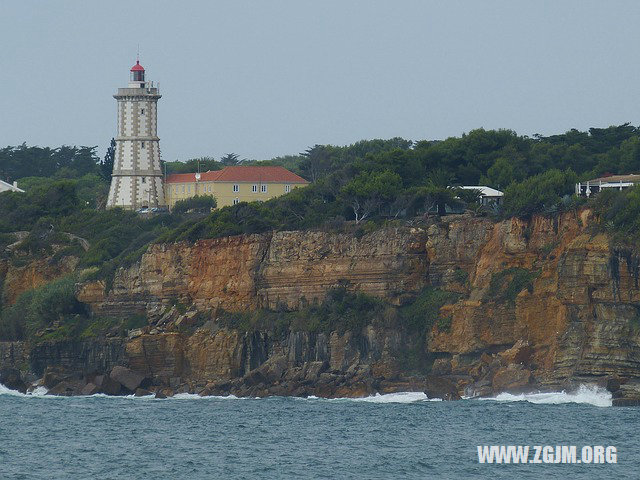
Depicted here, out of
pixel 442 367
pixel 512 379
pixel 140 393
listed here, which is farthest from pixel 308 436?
pixel 140 393

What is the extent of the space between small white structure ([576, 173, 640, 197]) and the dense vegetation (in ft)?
2.13

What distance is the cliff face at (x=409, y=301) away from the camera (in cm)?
7219

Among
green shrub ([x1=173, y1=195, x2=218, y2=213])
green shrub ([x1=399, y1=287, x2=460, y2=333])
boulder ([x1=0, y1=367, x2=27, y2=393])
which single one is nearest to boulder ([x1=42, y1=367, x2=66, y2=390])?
boulder ([x1=0, y1=367, x2=27, y2=393])

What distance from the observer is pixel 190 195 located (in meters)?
108

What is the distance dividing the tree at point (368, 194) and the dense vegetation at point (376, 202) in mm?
48

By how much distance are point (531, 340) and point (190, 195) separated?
3821 cm

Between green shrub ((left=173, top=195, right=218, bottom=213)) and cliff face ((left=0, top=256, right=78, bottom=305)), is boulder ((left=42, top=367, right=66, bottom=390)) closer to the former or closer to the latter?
cliff face ((left=0, top=256, right=78, bottom=305))

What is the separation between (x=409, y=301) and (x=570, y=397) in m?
11.3

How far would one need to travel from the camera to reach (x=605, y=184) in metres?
82.5

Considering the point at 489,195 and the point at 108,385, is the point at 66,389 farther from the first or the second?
the point at 489,195

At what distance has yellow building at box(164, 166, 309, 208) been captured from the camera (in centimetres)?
10650

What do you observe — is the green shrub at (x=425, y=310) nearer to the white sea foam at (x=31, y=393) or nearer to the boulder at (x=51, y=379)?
the boulder at (x=51, y=379)

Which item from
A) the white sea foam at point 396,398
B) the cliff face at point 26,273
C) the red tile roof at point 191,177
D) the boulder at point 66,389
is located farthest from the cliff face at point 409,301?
the red tile roof at point 191,177

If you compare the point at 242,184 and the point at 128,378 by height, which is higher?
the point at 242,184
